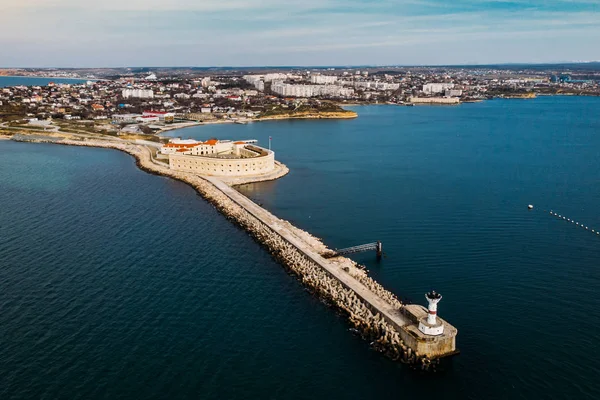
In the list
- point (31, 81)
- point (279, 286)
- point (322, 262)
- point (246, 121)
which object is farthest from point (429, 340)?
point (31, 81)

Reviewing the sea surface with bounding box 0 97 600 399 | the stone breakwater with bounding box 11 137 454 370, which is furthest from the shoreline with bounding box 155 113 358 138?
the stone breakwater with bounding box 11 137 454 370

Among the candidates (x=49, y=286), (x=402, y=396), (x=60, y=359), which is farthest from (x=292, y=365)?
(x=49, y=286)

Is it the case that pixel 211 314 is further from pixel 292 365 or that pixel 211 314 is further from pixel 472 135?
pixel 472 135

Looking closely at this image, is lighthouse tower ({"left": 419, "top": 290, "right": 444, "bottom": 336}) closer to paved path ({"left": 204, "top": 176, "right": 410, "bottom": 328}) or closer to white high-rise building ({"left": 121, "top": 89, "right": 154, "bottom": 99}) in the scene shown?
paved path ({"left": 204, "top": 176, "right": 410, "bottom": 328})

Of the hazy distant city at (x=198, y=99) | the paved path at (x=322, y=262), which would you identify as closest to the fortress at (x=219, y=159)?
the paved path at (x=322, y=262)

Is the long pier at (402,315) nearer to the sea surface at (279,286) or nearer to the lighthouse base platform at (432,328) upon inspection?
the lighthouse base platform at (432,328)

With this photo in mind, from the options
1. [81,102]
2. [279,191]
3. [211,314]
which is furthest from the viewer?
[81,102]
